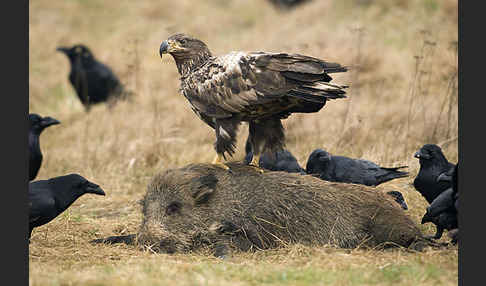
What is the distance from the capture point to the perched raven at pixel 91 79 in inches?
526

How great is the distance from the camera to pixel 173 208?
5676 mm

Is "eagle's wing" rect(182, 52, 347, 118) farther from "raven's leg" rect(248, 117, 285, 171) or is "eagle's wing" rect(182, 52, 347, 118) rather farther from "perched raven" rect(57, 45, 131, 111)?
"perched raven" rect(57, 45, 131, 111)

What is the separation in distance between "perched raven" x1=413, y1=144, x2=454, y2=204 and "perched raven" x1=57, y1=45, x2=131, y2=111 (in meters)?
7.88

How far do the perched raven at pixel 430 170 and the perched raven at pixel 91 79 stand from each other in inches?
310

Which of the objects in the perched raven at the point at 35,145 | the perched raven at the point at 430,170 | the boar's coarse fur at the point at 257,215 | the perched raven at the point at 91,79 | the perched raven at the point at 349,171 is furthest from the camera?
the perched raven at the point at 91,79

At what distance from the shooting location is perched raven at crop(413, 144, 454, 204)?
21.7 ft

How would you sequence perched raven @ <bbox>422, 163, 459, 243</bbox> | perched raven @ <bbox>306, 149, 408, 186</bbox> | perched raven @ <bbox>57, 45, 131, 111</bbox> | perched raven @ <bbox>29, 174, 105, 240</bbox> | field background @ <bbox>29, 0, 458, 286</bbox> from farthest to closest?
perched raven @ <bbox>57, 45, 131, 111</bbox>, perched raven @ <bbox>306, 149, 408, 186</bbox>, perched raven @ <bbox>29, 174, 105, 240</bbox>, perched raven @ <bbox>422, 163, 459, 243</bbox>, field background @ <bbox>29, 0, 458, 286</bbox>

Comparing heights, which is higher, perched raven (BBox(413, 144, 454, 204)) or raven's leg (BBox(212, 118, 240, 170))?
raven's leg (BBox(212, 118, 240, 170))

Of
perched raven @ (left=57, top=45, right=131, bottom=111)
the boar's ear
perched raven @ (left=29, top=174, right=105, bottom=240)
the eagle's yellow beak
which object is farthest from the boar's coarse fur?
perched raven @ (left=57, top=45, right=131, bottom=111)

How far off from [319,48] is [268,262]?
855cm

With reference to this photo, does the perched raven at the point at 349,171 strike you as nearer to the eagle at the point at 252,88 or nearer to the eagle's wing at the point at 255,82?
the eagle at the point at 252,88

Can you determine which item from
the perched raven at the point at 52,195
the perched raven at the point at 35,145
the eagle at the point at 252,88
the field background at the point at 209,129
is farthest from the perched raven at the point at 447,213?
the perched raven at the point at 35,145

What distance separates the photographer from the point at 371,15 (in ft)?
50.4

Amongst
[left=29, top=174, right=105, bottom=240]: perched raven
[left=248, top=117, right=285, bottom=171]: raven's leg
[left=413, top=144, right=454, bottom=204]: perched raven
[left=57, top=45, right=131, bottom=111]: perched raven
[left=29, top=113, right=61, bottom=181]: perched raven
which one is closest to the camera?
[left=29, top=174, right=105, bottom=240]: perched raven
